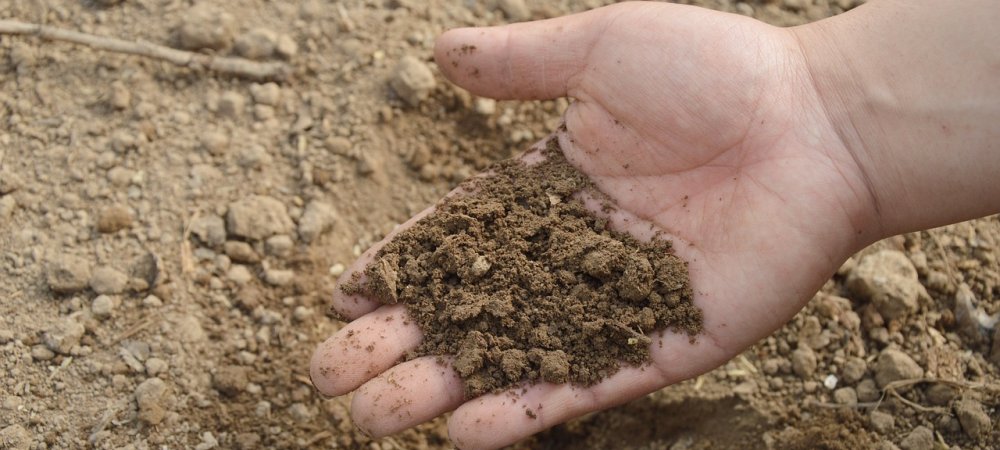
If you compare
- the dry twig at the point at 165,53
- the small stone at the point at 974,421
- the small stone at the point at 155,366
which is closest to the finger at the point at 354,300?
the small stone at the point at 155,366

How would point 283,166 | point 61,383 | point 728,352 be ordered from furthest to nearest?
1. point 283,166
2. point 61,383
3. point 728,352

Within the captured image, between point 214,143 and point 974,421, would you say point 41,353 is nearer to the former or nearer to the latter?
point 214,143

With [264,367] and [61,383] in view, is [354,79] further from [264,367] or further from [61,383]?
[61,383]

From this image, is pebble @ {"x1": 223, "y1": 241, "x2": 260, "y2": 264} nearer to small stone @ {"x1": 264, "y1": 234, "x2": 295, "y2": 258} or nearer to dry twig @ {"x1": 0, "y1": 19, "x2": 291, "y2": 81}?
small stone @ {"x1": 264, "y1": 234, "x2": 295, "y2": 258}

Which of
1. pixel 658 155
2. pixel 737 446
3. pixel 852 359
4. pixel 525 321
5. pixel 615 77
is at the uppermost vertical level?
pixel 615 77

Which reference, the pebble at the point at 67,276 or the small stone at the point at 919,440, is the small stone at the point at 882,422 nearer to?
the small stone at the point at 919,440

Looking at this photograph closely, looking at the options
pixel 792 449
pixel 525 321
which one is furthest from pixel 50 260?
pixel 792 449

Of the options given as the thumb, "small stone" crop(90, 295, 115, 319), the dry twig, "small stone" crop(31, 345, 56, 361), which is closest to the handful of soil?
the thumb
